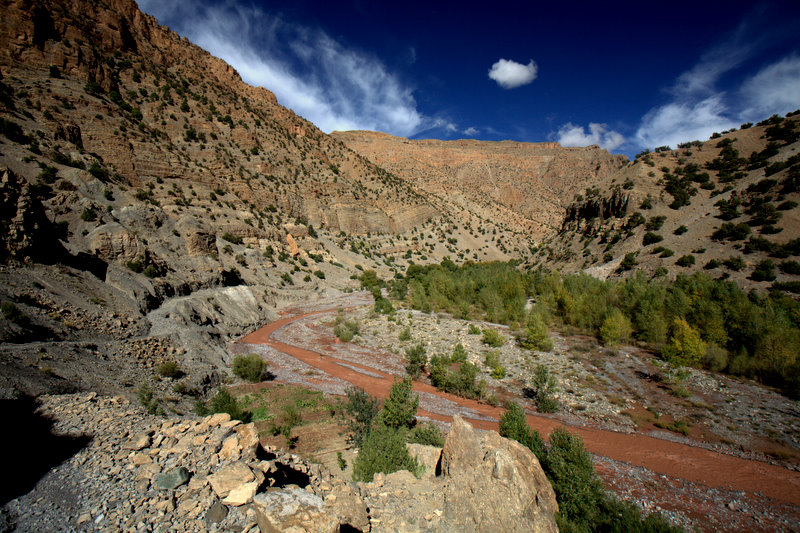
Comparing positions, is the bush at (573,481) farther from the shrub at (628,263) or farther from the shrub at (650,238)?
the shrub at (650,238)

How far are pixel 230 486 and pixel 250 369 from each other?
10.9 metres

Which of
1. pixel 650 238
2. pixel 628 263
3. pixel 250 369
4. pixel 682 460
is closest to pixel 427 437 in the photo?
pixel 682 460

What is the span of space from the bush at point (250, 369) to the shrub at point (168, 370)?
252cm

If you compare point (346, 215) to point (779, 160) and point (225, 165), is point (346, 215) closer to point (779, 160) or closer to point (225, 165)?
point (225, 165)

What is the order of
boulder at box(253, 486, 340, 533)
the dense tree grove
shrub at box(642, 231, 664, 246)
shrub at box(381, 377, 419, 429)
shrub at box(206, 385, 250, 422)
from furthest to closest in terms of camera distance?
shrub at box(642, 231, 664, 246) → the dense tree grove → shrub at box(381, 377, 419, 429) → shrub at box(206, 385, 250, 422) → boulder at box(253, 486, 340, 533)

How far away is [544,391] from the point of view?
42.3 feet

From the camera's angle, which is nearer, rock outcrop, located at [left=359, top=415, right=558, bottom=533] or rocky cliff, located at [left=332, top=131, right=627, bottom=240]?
rock outcrop, located at [left=359, top=415, right=558, bottom=533]

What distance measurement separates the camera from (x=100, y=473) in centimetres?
436

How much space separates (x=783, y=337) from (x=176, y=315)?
2781cm

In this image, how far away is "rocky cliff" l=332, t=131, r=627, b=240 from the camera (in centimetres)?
8644

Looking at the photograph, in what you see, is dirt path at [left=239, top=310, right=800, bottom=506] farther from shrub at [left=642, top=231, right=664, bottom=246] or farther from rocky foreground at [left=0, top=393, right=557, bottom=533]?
shrub at [left=642, top=231, right=664, bottom=246]

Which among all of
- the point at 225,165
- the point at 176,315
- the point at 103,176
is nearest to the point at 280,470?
the point at 176,315

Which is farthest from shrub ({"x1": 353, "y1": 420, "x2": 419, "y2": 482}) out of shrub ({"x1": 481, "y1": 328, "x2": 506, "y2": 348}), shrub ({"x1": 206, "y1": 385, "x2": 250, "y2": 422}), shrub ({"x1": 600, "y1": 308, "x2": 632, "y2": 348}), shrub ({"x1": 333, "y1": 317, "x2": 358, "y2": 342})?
shrub ({"x1": 600, "y1": 308, "x2": 632, "y2": 348})

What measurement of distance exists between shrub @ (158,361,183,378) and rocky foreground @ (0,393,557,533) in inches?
212
